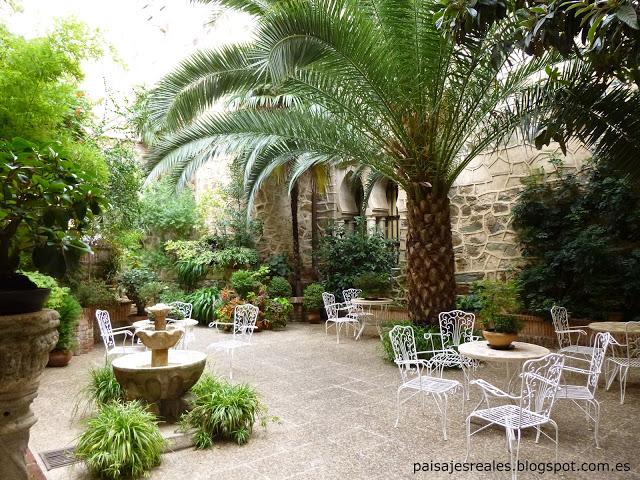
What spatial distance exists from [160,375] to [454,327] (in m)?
3.44

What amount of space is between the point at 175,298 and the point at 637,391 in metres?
8.07

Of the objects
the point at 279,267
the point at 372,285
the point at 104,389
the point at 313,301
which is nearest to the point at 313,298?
the point at 313,301

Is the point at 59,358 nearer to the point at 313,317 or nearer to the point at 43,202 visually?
the point at 313,317

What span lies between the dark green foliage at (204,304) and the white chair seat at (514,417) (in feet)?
23.8

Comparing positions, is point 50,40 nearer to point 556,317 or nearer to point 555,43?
point 555,43

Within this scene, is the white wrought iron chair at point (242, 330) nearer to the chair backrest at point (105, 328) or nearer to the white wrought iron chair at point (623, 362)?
the chair backrest at point (105, 328)

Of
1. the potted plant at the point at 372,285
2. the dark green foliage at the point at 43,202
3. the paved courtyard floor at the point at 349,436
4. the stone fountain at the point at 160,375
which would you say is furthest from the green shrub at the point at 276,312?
the dark green foliage at the point at 43,202

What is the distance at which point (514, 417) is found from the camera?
9.86 ft

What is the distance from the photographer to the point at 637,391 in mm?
4766

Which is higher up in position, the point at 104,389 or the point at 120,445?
the point at 104,389

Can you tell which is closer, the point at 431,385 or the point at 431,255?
the point at 431,385

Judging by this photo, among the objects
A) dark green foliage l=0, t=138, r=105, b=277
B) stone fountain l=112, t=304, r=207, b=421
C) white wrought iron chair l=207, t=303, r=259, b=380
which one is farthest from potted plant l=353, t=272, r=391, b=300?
→ dark green foliage l=0, t=138, r=105, b=277

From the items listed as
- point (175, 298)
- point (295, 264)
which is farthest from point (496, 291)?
point (175, 298)

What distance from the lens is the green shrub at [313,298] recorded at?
957 centimetres
